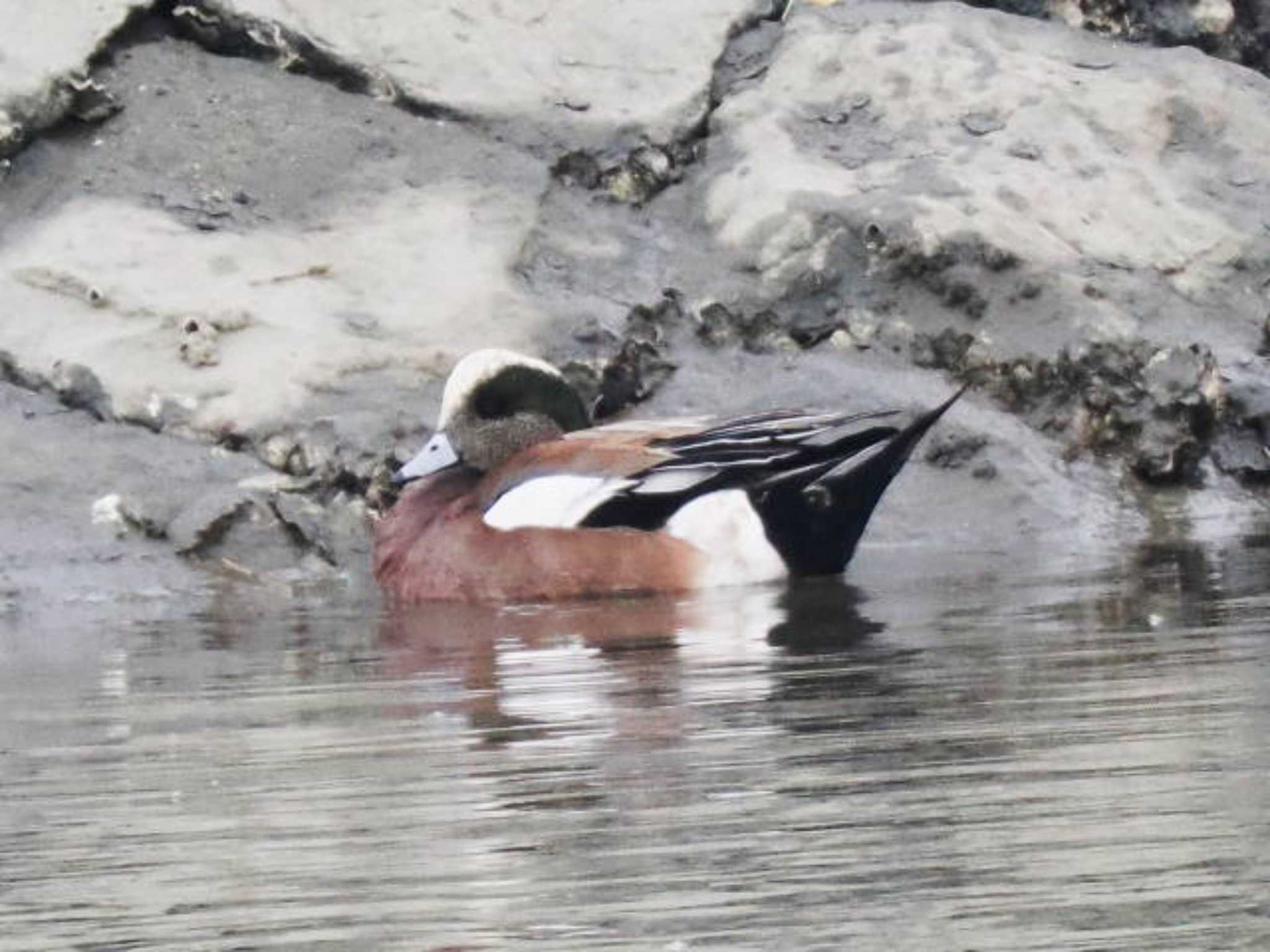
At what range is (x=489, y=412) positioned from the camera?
9719 millimetres

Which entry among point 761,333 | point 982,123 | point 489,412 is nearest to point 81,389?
point 489,412

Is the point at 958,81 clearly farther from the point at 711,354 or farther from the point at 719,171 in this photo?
the point at 711,354

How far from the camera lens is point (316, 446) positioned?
9.93 meters

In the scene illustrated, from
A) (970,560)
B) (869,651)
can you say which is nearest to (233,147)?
(970,560)

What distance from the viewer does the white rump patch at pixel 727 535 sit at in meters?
8.91

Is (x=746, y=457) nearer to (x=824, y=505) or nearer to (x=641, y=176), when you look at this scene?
(x=824, y=505)

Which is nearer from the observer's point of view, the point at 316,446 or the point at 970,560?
the point at 970,560

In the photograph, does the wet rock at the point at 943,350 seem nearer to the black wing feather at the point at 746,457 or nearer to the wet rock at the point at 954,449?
the wet rock at the point at 954,449

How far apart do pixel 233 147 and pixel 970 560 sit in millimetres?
3492

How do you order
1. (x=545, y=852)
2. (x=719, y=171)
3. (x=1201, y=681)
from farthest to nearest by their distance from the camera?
(x=719, y=171), (x=1201, y=681), (x=545, y=852)

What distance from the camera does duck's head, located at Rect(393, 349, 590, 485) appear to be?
9664 millimetres

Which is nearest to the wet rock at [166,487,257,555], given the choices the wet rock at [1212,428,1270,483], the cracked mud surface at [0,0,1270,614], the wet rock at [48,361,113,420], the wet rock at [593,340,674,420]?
the cracked mud surface at [0,0,1270,614]

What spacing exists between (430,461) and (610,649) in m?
2.71

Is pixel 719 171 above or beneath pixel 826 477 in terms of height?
above
